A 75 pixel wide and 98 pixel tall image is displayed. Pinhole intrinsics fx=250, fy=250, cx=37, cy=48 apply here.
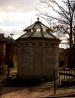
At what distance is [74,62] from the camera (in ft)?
106

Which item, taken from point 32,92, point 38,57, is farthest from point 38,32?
point 32,92

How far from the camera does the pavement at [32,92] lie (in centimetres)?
1350

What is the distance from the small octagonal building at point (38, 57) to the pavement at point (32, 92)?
1770 millimetres

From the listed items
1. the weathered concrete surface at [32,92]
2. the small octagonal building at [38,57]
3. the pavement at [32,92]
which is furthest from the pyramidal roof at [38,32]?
the weathered concrete surface at [32,92]

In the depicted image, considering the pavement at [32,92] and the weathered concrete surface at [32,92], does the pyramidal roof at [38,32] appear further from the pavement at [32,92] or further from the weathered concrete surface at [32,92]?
the weathered concrete surface at [32,92]

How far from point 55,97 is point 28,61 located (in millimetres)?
→ 6690

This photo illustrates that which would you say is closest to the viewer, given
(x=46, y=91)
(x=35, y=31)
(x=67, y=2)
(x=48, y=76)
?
(x=46, y=91)

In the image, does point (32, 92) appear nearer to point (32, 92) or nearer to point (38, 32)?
point (32, 92)

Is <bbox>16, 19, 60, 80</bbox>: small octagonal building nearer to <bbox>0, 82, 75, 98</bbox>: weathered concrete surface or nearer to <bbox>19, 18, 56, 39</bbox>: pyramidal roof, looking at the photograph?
<bbox>19, 18, 56, 39</bbox>: pyramidal roof

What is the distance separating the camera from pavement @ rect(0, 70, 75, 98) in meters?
13.5

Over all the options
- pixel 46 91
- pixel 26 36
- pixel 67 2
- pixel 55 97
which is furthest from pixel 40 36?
pixel 67 2

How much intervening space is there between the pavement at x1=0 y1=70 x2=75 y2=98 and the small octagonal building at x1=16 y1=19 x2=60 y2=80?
1.77 meters

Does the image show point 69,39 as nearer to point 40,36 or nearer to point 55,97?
point 40,36

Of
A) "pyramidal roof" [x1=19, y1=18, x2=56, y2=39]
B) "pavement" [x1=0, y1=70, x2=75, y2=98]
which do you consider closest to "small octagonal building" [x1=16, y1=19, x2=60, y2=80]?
"pyramidal roof" [x1=19, y1=18, x2=56, y2=39]
